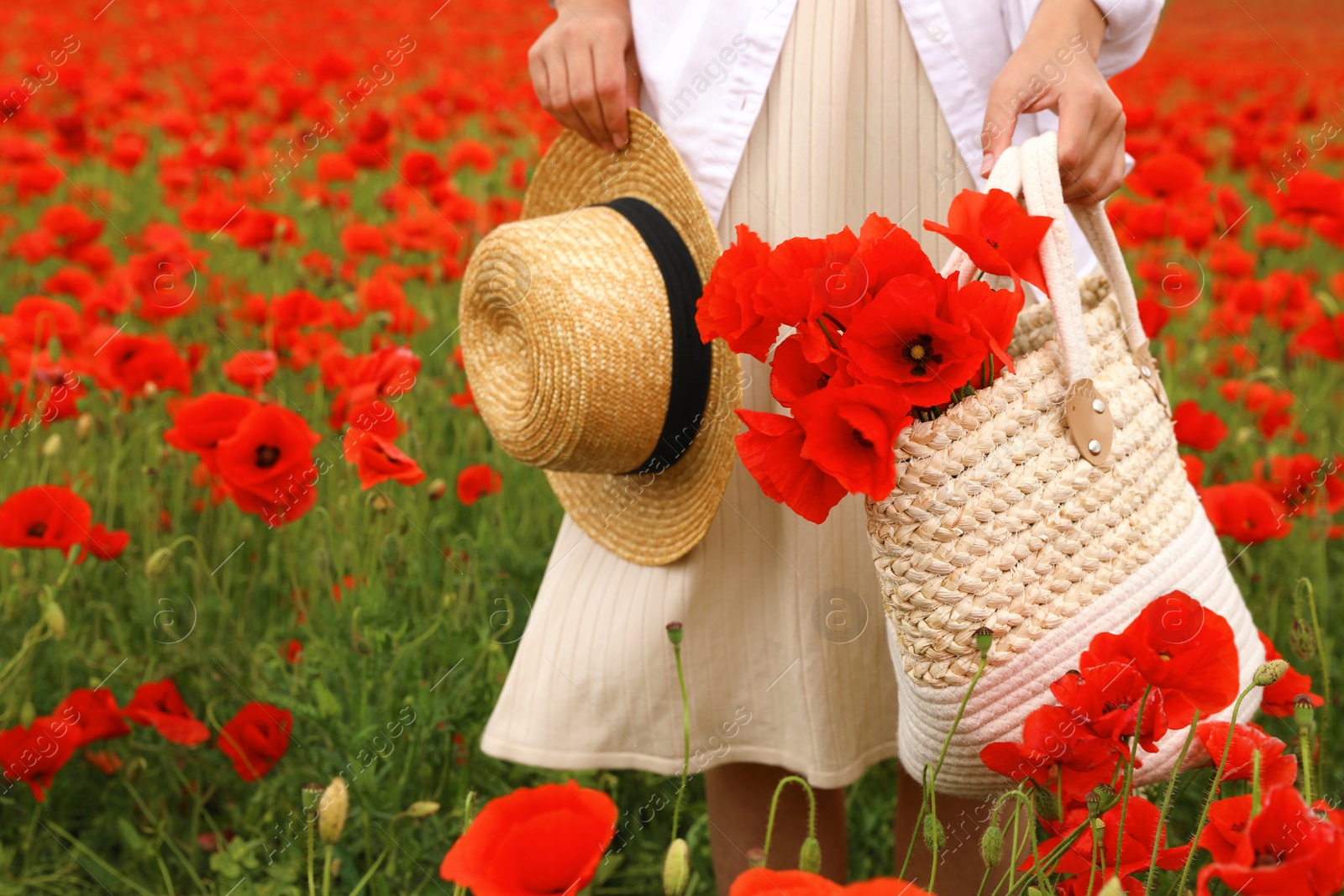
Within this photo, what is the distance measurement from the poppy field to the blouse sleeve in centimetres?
43

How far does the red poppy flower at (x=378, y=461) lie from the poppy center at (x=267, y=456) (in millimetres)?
114

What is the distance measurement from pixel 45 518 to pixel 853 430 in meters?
0.97

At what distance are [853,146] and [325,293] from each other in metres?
1.65

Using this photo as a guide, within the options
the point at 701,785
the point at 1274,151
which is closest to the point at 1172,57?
the point at 1274,151

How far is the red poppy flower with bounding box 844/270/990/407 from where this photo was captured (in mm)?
596

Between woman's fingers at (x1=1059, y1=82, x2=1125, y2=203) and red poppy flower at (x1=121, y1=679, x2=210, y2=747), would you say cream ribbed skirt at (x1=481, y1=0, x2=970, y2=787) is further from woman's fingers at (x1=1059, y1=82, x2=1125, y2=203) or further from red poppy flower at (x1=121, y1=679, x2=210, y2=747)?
red poppy flower at (x1=121, y1=679, x2=210, y2=747)

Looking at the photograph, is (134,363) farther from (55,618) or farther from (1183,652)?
(1183,652)

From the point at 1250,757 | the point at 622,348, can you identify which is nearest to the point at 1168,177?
the point at 622,348

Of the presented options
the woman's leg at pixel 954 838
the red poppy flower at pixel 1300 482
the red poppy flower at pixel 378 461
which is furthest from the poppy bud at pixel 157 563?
the red poppy flower at pixel 1300 482

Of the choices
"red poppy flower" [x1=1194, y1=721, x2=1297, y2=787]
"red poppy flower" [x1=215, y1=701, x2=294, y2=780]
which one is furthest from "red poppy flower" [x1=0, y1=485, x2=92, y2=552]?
"red poppy flower" [x1=1194, y1=721, x2=1297, y2=787]

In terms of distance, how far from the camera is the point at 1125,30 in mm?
910

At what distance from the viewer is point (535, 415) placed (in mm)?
937

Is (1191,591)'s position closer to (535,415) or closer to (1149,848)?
(1149,848)

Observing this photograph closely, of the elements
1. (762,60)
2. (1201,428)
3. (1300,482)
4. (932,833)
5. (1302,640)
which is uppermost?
(762,60)
